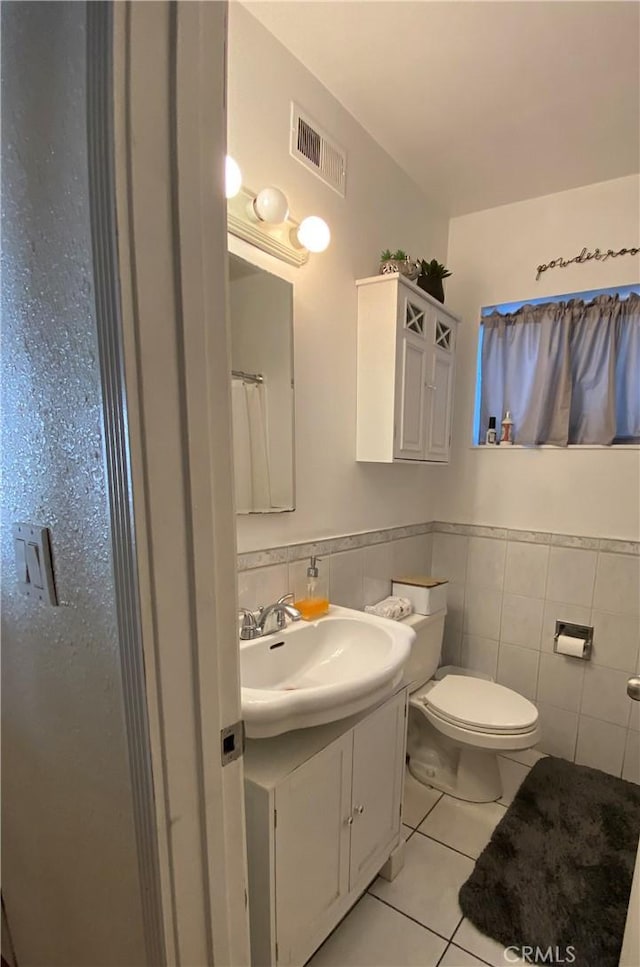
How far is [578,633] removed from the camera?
2033 mm

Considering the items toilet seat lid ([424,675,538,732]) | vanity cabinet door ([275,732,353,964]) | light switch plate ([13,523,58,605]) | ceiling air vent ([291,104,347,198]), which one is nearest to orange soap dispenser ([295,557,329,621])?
vanity cabinet door ([275,732,353,964])

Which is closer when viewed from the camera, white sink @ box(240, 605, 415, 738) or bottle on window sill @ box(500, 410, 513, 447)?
white sink @ box(240, 605, 415, 738)

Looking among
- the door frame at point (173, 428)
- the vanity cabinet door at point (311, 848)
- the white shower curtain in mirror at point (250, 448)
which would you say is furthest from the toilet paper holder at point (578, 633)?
the door frame at point (173, 428)

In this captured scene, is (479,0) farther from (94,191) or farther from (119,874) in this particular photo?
(119,874)

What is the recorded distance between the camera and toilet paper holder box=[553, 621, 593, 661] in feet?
6.57

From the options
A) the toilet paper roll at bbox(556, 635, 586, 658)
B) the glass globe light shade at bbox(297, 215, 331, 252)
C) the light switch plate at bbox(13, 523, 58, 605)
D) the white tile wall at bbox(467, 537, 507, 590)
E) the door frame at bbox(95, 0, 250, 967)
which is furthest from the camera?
the white tile wall at bbox(467, 537, 507, 590)

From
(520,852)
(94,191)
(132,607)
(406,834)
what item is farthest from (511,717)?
(94,191)

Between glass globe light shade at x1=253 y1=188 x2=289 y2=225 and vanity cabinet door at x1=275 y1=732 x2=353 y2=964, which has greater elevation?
glass globe light shade at x1=253 y1=188 x2=289 y2=225

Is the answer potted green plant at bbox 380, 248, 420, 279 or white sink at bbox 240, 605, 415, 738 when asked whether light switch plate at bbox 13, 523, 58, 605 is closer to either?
white sink at bbox 240, 605, 415, 738

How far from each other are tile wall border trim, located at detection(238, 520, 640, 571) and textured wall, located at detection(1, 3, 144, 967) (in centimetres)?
67

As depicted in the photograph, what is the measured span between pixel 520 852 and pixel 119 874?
149 centimetres

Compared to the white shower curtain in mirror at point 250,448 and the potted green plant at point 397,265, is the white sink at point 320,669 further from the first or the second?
A: the potted green plant at point 397,265

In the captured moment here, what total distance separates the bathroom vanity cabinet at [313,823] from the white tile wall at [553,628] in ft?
3.57

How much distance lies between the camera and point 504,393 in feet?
7.21
